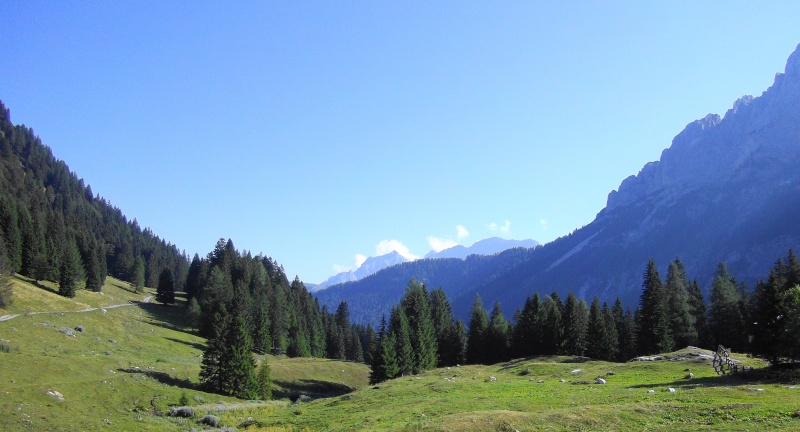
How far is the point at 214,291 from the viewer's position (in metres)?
120

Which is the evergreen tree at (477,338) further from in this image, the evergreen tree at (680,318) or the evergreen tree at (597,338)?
the evergreen tree at (680,318)

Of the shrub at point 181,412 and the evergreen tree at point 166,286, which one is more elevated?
the evergreen tree at point 166,286

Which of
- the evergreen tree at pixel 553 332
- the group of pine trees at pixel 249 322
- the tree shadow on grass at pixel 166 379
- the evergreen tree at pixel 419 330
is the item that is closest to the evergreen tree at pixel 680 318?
the evergreen tree at pixel 553 332

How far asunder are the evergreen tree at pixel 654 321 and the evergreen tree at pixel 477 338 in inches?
1372

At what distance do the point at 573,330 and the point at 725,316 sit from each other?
30.6 meters

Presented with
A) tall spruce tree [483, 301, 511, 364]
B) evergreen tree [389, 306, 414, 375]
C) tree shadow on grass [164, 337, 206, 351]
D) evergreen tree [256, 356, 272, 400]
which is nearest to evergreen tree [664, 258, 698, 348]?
tall spruce tree [483, 301, 511, 364]

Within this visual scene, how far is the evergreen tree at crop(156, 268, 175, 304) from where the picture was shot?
466 feet

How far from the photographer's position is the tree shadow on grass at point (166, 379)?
65.2 meters

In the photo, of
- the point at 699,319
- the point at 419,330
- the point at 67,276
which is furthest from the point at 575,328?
the point at 67,276

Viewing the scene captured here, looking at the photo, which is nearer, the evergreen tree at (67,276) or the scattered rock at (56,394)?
the scattered rock at (56,394)

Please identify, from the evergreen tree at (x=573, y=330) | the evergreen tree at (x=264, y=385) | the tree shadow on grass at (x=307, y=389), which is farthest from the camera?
the evergreen tree at (x=573, y=330)

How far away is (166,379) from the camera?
2653 inches

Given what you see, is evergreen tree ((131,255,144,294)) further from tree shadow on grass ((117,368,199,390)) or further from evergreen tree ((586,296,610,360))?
evergreen tree ((586,296,610,360))

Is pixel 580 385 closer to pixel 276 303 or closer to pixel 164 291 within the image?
pixel 276 303
